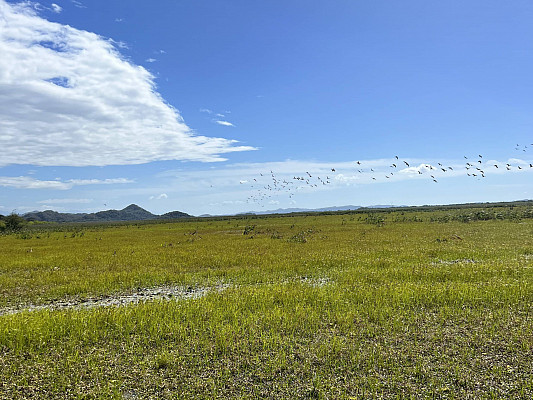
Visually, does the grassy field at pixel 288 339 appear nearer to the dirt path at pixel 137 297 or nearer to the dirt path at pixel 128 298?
the dirt path at pixel 137 297

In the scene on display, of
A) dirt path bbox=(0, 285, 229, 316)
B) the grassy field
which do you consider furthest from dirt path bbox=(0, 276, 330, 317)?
→ the grassy field

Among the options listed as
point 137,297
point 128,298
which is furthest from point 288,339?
point 128,298

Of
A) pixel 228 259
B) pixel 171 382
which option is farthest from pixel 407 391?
pixel 228 259

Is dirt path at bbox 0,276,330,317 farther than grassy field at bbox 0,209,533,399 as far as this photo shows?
Yes

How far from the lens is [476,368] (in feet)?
23.8

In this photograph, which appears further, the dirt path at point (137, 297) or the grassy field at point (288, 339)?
the dirt path at point (137, 297)

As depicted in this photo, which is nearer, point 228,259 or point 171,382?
point 171,382

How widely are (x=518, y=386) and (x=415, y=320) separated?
3546 mm

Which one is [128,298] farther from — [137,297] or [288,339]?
[288,339]

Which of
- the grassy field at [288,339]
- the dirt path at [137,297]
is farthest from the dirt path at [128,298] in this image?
the grassy field at [288,339]

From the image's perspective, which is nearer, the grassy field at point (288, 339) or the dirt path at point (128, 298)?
the grassy field at point (288, 339)

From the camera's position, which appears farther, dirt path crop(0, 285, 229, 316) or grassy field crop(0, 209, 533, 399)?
dirt path crop(0, 285, 229, 316)

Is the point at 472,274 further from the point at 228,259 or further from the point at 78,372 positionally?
the point at 78,372

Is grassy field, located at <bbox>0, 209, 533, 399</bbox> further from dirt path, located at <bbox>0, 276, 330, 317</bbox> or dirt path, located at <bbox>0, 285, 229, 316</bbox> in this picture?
dirt path, located at <bbox>0, 285, 229, 316</bbox>
